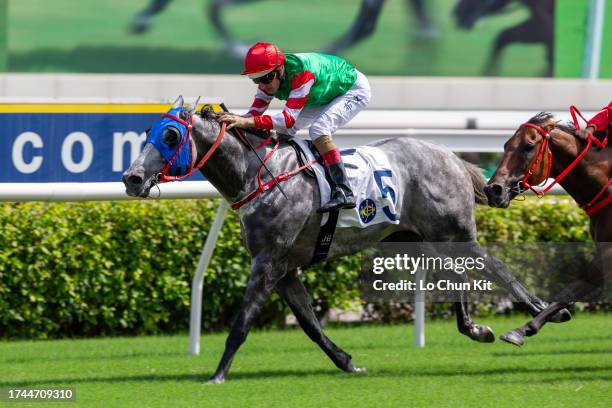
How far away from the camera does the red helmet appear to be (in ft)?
20.9

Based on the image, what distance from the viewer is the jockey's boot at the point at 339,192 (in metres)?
6.49

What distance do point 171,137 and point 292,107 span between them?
2.00 feet

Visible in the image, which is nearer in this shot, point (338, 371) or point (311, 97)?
point (311, 97)

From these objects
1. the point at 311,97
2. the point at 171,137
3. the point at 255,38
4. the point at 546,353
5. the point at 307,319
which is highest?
the point at 311,97

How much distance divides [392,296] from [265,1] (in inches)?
633

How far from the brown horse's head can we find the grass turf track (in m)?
0.94

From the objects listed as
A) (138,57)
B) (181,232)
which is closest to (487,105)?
(138,57)

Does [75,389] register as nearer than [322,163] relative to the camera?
Yes

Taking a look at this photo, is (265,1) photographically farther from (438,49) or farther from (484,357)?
(484,357)

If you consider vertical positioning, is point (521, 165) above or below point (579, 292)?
above

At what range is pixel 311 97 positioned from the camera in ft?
21.6

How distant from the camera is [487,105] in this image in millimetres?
22250

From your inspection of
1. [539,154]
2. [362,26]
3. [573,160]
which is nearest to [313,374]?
[539,154]

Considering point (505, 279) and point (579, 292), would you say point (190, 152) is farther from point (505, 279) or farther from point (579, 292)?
point (579, 292)
